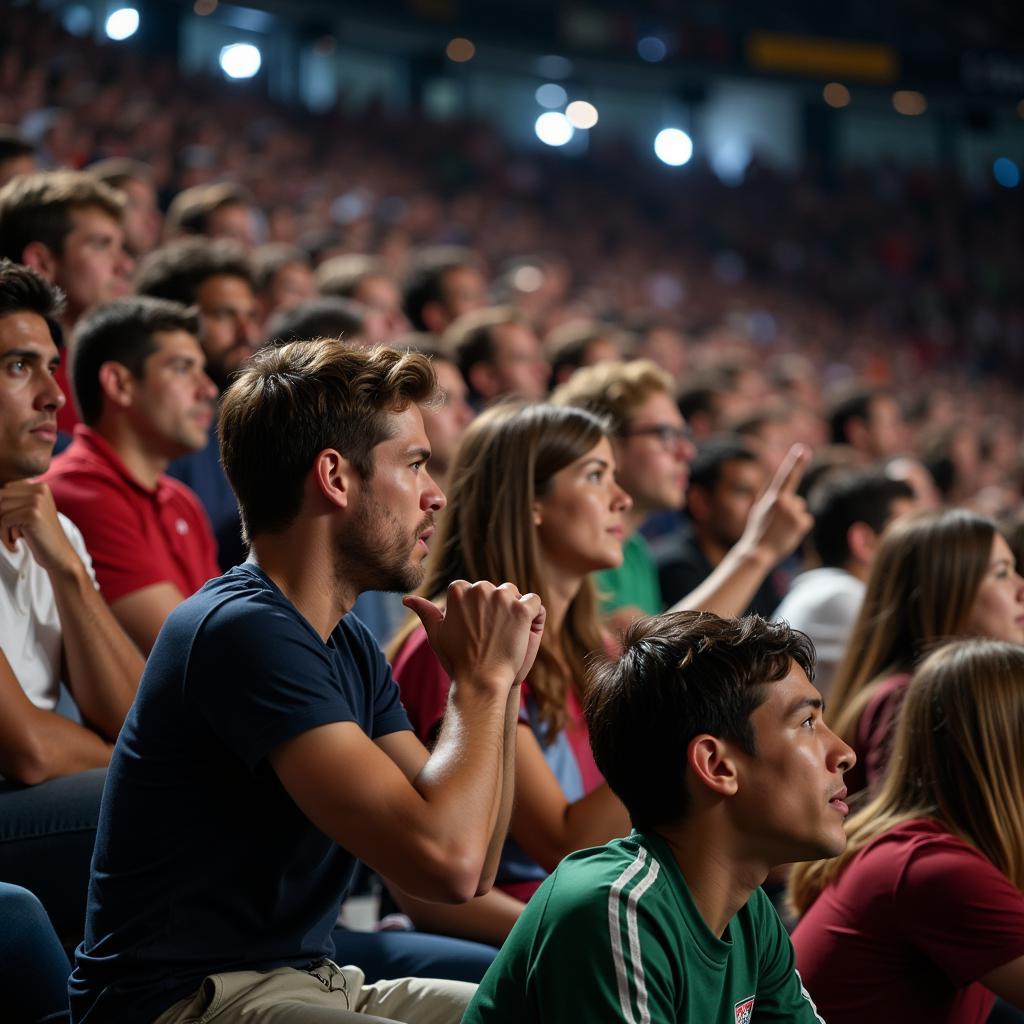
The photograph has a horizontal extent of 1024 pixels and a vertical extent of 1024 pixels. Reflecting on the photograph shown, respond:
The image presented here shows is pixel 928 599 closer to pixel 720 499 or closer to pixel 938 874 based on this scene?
pixel 938 874

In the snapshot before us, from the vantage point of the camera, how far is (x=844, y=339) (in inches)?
552

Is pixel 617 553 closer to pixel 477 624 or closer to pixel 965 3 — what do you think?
pixel 477 624

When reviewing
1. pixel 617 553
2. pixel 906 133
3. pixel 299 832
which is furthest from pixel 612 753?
pixel 906 133

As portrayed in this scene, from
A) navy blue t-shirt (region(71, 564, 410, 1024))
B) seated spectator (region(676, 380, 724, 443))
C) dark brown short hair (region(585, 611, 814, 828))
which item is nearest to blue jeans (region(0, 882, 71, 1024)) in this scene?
navy blue t-shirt (region(71, 564, 410, 1024))

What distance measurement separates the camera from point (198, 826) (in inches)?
64.4

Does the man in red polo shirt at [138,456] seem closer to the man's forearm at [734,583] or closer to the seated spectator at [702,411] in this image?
the man's forearm at [734,583]

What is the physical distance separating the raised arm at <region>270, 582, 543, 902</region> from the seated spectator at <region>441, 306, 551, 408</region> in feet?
10.1

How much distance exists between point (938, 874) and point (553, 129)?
1657cm

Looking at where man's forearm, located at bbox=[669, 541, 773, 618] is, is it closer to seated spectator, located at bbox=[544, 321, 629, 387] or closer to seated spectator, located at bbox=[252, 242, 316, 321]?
seated spectator, located at bbox=[544, 321, 629, 387]

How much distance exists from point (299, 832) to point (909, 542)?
182cm

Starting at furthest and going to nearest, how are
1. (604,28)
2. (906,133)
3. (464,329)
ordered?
1. (906,133)
2. (604,28)
3. (464,329)

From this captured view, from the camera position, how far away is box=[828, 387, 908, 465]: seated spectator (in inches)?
244

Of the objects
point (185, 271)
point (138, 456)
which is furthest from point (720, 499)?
point (138, 456)

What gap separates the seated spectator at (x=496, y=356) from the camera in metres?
4.70
